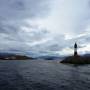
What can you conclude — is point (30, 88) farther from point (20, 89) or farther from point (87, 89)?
point (87, 89)

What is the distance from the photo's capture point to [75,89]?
2767 centimetres

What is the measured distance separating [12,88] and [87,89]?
15717 millimetres

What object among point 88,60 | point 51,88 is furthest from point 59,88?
point 88,60

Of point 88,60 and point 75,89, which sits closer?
point 75,89

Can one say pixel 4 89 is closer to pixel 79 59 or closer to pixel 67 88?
pixel 67 88

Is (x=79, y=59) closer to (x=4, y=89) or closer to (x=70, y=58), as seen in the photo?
(x=70, y=58)

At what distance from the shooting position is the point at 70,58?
120 metres

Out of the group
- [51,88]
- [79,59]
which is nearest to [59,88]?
[51,88]

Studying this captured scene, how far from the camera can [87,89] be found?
91.0 feet

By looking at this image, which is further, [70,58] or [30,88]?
[70,58]

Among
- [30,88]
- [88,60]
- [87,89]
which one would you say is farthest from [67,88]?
[88,60]

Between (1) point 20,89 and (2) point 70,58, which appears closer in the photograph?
(1) point 20,89

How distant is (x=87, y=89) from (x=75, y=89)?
251cm

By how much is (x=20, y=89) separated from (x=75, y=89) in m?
11.4
